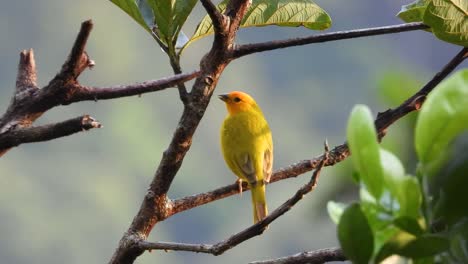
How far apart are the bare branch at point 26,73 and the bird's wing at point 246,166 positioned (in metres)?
1.34

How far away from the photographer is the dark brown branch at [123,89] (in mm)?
1085

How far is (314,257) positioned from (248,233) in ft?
0.48

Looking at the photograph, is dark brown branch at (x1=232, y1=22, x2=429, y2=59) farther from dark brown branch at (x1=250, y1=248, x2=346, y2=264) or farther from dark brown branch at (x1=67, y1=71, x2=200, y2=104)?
dark brown branch at (x1=250, y1=248, x2=346, y2=264)

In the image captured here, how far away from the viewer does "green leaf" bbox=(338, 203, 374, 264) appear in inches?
18.9

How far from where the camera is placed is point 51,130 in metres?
1.01

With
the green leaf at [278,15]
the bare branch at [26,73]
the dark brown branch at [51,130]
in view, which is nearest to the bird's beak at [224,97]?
the green leaf at [278,15]

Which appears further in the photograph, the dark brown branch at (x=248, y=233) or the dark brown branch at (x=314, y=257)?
the dark brown branch at (x=314, y=257)

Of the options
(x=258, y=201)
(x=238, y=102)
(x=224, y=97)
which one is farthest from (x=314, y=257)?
(x=224, y=97)

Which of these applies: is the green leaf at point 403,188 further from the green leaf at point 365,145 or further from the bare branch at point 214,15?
the bare branch at point 214,15

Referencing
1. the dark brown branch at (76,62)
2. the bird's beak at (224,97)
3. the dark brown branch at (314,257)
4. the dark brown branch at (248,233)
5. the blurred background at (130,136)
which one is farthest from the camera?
the blurred background at (130,136)

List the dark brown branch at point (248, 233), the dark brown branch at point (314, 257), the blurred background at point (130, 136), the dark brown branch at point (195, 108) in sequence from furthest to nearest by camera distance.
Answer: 1. the blurred background at point (130, 136)
2. the dark brown branch at point (195, 108)
3. the dark brown branch at point (314, 257)
4. the dark brown branch at point (248, 233)

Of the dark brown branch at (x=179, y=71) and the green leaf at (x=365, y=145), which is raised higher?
the dark brown branch at (x=179, y=71)

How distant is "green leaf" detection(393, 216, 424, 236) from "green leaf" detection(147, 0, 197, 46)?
93 cm

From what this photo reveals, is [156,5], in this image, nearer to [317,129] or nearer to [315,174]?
[315,174]
